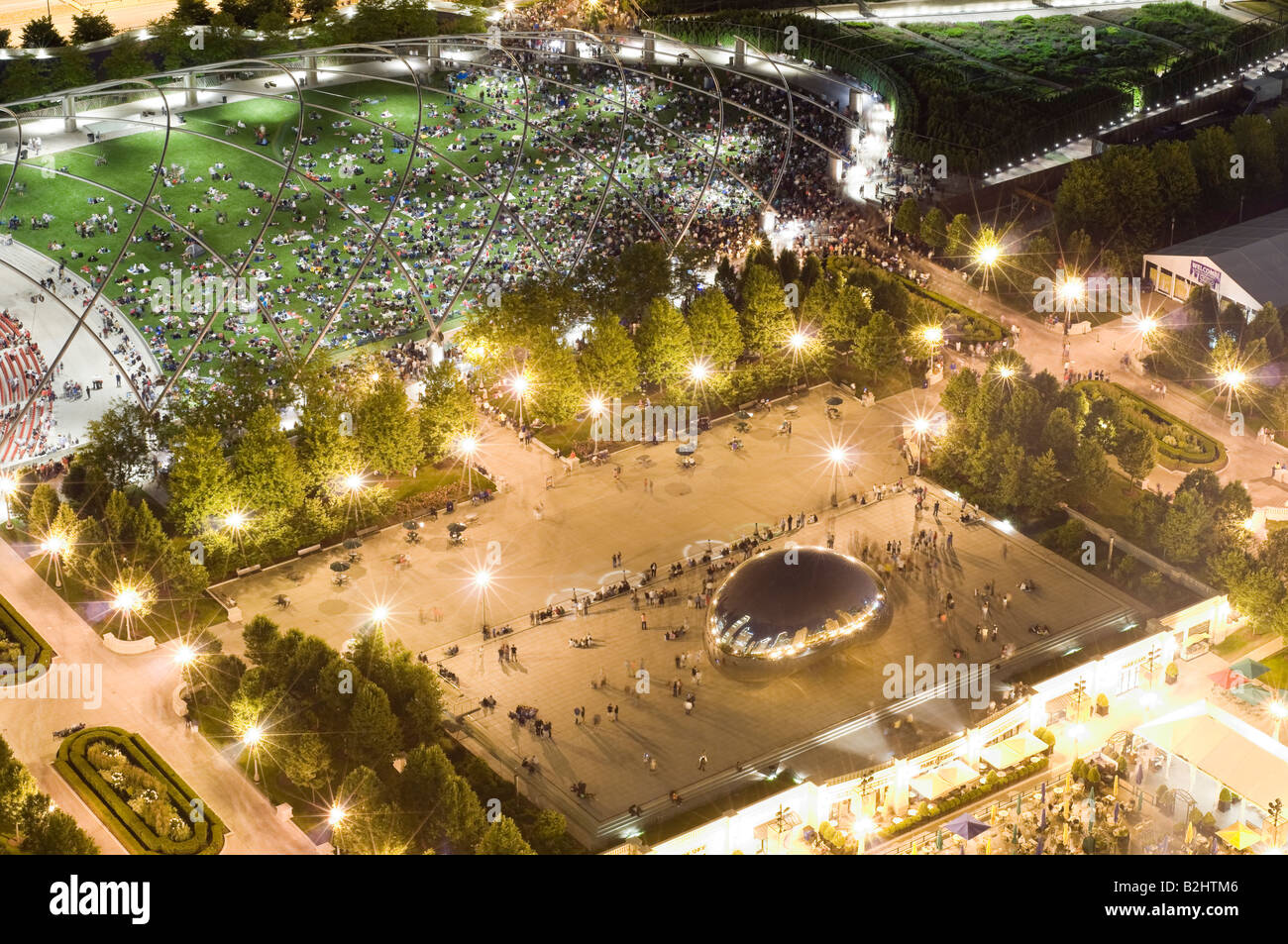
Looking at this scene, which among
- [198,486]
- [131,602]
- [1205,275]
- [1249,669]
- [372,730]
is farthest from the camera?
[1205,275]

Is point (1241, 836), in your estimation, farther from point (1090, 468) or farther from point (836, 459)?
point (836, 459)

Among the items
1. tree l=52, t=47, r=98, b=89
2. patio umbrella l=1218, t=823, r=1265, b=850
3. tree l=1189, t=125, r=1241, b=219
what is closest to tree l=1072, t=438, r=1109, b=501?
patio umbrella l=1218, t=823, r=1265, b=850

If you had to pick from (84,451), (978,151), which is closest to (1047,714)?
(84,451)

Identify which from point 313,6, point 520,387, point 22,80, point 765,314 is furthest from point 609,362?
point 313,6

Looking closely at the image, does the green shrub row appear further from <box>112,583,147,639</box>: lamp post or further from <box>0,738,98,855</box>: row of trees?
<box>112,583,147,639</box>: lamp post

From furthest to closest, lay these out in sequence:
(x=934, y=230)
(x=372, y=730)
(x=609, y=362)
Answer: (x=934, y=230), (x=609, y=362), (x=372, y=730)

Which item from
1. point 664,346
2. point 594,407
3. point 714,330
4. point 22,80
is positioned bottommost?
point 594,407
